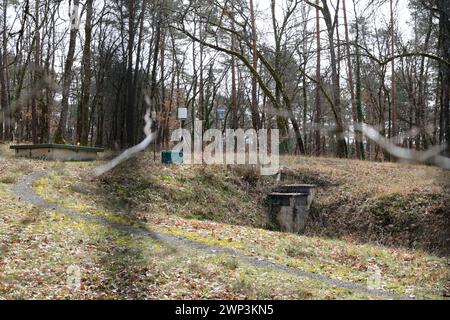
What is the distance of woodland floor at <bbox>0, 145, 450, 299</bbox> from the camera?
21.8 ft

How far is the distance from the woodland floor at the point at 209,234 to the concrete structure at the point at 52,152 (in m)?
0.72

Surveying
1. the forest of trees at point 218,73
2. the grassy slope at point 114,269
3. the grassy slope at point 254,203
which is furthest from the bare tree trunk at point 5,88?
the grassy slope at point 114,269

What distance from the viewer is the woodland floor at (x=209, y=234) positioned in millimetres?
6648

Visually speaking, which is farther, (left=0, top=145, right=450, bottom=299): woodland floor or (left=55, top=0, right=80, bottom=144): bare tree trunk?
(left=55, top=0, right=80, bottom=144): bare tree trunk

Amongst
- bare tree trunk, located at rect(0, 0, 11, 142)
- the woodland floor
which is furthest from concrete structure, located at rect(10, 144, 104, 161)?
bare tree trunk, located at rect(0, 0, 11, 142)

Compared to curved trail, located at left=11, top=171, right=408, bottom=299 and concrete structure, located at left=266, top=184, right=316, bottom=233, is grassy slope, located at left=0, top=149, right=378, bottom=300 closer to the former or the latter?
curved trail, located at left=11, top=171, right=408, bottom=299

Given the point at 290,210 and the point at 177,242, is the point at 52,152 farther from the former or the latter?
the point at 177,242

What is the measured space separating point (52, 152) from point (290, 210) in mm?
9462

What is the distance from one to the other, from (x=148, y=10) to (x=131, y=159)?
835 cm

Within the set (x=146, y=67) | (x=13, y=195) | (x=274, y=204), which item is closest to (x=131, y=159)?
(x=274, y=204)

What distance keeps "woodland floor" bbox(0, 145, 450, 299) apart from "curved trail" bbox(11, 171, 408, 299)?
A: 0.09 feet

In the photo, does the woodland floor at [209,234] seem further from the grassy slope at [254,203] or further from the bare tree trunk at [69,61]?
the bare tree trunk at [69,61]

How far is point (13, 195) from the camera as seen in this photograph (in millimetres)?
11219
